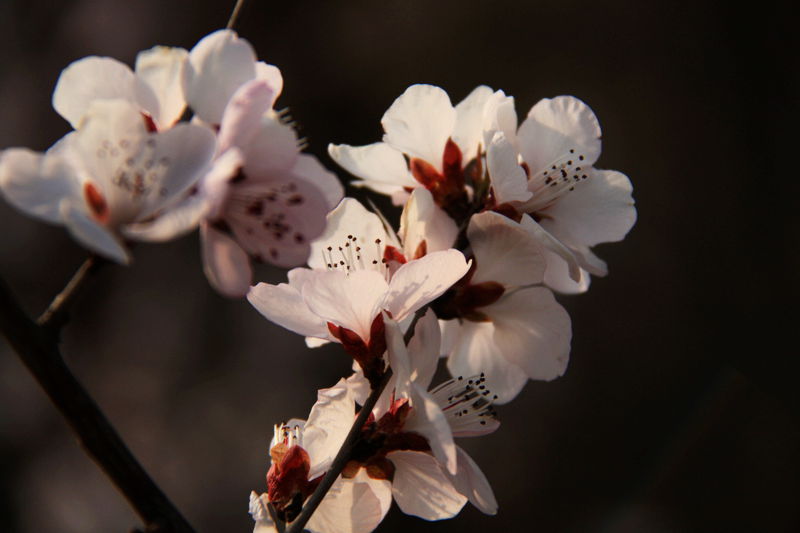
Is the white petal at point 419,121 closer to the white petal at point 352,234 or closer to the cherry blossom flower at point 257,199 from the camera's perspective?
the white petal at point 352,234

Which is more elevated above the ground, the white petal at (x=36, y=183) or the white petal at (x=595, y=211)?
the white petal at (x=36, y=183)

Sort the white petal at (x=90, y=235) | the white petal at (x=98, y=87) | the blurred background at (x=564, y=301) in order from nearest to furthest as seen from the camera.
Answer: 1. the white petal at (x=90, y=235)
2. the white petal at (x=98, y=87)
3. the blurred background at (x=564, y=301)

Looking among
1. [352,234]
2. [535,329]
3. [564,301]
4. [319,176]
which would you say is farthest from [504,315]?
[564,301]

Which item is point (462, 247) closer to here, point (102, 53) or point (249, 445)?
point (249, 445)

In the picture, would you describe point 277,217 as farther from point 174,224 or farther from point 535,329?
point 535,329

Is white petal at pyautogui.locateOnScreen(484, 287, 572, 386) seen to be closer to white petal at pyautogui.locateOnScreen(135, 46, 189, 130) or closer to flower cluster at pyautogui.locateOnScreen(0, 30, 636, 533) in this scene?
flower cluster at pyautogui.locateOnScreen(0, 30, 636, 533)

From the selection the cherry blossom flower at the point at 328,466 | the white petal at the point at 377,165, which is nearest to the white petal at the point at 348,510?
the cherry blossom flower at the point at 328,466
